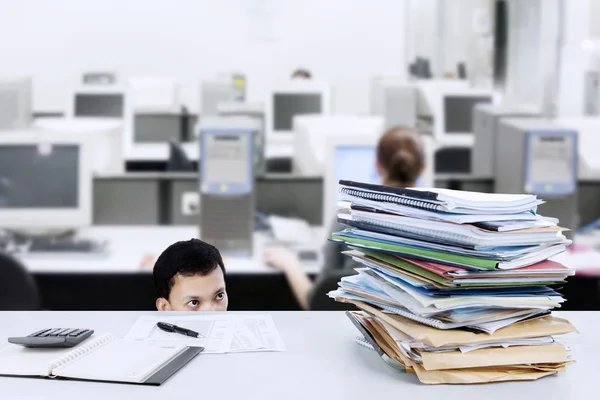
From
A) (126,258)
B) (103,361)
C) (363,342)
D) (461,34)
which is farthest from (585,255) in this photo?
(461,34)

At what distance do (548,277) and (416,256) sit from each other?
0.14m

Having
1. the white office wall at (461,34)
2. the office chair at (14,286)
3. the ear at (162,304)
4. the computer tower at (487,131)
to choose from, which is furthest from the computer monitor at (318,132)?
the white office wall at (461,34)

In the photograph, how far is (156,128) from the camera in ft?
23.4

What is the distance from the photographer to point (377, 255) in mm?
1005

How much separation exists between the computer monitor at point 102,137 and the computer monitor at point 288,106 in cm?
237

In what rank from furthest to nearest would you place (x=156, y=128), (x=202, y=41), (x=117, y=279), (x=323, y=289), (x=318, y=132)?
(x=202, y=41)
(x=156, y=128)
(x=318, y=132)
(x=117, y=279)
(x=323, y=289)

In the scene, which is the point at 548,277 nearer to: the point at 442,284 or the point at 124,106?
the point at 442,284

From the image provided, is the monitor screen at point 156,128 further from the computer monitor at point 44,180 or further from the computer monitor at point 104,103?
the computer monitor at point 44,180

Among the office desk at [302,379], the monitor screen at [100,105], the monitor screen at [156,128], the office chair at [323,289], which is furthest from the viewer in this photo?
the monitor screen at [156,128]

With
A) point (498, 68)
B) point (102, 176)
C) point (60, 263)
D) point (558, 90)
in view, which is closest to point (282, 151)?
point (558, 90)

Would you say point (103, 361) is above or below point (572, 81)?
below

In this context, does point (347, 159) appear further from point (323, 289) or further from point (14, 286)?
point (14, 286)

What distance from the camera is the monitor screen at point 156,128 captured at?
7.08 m

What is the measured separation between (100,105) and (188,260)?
5.48 meters
